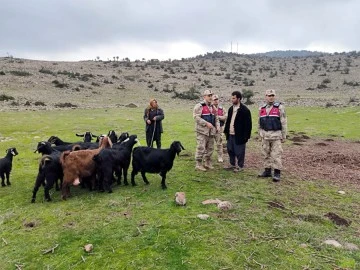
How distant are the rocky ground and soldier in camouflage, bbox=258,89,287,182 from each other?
22.9 meters

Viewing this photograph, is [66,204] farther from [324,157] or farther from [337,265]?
[324,157]

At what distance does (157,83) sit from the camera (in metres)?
46.6

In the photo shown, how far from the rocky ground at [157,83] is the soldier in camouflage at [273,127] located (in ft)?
75.0

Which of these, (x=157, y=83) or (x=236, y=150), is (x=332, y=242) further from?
(x=157, y=83)

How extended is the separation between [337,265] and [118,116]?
21122 mm

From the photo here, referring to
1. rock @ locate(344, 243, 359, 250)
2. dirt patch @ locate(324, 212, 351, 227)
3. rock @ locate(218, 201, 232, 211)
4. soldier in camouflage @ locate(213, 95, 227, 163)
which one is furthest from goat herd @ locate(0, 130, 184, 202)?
rock @ locate(344, 243, 359, 250)

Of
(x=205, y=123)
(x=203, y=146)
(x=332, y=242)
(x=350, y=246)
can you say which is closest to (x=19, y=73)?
(x=203, y=146)

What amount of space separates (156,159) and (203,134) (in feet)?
6.95

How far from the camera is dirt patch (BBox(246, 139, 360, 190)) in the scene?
1129 cm

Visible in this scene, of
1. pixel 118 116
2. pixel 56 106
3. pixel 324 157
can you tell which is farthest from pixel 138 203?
pixel 56 106

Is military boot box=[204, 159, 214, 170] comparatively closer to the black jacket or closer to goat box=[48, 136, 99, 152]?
the black jacket

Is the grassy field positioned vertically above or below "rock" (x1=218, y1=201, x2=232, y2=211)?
below

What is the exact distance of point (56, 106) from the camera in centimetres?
3041

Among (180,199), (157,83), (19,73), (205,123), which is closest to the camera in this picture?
(180,199)
